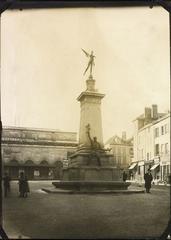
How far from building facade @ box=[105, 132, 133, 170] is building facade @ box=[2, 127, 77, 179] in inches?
11.7

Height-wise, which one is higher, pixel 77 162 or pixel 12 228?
pixel 77 162

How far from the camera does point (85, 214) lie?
7.86ft

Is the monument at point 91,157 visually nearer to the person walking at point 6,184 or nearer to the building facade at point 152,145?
the building facade at point 152,145

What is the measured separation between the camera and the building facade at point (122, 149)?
2.45 m

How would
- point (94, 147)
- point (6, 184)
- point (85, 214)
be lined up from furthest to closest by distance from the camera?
point (94, 147)
point (85, 214)
point (6, 184)

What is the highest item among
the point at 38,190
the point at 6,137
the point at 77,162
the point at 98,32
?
the point at 98,32

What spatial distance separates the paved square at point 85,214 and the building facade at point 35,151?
0.10m

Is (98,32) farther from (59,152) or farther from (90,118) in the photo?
(59,152)

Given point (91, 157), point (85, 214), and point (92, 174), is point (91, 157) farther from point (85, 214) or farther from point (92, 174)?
point (85, 214)

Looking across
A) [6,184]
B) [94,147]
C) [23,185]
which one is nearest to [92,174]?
[94,147]

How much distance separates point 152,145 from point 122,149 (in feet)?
0.77

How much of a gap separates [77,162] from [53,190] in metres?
0.28

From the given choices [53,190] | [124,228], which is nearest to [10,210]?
[53,190]

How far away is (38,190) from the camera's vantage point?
7.87 ft
